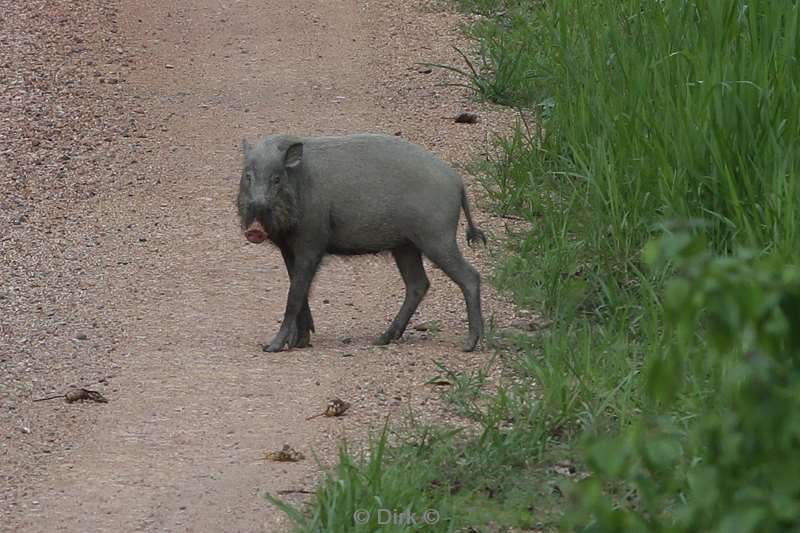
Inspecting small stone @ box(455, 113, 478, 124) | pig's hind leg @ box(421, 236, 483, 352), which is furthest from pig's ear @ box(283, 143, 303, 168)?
small stone @ box(455, 113, 478, 124)

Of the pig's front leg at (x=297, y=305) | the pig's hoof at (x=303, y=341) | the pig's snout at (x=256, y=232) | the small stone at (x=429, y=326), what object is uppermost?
the pig's snout at (x=256, y=232)

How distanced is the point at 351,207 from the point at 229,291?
0.96 metres

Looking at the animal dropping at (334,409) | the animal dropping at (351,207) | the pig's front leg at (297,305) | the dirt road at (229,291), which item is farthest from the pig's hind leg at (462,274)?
the animal dropping at (334,409)

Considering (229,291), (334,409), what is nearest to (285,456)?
(334,409)

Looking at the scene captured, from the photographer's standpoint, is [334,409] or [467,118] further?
[467,118]

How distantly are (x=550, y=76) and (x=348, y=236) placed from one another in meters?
2.82

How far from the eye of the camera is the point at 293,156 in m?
5.60

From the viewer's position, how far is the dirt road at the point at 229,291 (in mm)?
4262

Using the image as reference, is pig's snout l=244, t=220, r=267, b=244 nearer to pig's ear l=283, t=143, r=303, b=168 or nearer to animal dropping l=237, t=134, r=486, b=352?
animal dropping l=237, t=134, r=486, b=352

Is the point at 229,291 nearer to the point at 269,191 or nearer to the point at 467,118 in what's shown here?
the point at 269,191

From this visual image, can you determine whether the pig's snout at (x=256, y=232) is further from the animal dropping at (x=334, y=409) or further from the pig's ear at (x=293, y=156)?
the animal dropping at (x=334, y=409)

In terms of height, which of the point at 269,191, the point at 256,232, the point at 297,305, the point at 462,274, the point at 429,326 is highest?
the point at 269,191

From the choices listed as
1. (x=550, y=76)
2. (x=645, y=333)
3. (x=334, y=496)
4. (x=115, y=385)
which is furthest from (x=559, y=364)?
(x=550, y=76)

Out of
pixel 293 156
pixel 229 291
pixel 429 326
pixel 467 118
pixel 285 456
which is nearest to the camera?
pixel 285 456
